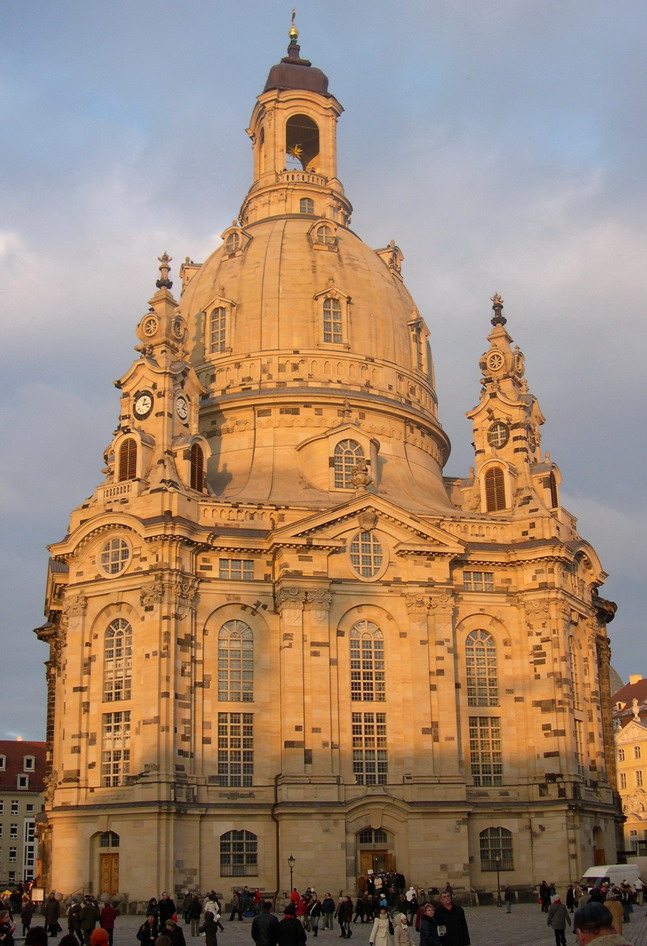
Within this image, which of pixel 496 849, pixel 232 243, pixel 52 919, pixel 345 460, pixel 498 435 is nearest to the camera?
pixel 52 919

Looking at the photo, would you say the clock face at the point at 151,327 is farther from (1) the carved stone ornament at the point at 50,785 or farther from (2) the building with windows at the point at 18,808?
(2) the building with windows at the point at 18,808

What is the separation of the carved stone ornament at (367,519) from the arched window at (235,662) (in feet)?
25.5

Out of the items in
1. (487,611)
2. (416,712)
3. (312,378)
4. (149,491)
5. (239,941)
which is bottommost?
(239,941)

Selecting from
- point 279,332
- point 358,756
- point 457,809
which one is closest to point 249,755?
point 358,756

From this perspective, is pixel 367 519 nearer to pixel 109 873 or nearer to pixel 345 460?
pixel 345 460

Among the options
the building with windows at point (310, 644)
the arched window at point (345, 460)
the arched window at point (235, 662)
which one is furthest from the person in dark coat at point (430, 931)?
the arched window at point (345, 460)

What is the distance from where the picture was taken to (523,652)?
64000mm

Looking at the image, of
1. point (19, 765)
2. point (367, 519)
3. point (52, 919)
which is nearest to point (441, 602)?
point (367, 519)

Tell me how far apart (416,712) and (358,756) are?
359cm

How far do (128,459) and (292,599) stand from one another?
11818 millimetres

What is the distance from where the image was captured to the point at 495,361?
73.4 meters

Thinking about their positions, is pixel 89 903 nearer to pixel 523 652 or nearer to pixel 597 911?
pixel 597 911

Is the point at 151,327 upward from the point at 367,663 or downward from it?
upward

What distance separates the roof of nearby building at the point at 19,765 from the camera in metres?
105
